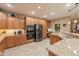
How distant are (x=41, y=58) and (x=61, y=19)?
1.22 m

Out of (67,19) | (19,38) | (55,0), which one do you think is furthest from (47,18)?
(19,38)

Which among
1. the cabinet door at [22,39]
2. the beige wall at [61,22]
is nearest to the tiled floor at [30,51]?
the cabinet door at [22,39]

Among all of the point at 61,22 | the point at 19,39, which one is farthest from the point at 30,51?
the point at 61,22

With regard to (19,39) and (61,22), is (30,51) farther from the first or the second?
(61,22)

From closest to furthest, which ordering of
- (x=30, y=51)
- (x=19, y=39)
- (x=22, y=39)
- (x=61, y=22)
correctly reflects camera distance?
(x=61, y=22)
(x=30, y=51)
(x=19, y=39)
(x=22, y=39)

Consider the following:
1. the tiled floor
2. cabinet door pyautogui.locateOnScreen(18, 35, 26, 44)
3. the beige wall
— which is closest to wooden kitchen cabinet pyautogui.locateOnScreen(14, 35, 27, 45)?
cabinet door pyautogui.locateOnScreen(18, 35, 26, 44)

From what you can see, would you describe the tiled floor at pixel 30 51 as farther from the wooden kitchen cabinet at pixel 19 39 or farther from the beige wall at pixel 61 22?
the beige wall at pixel 61 22

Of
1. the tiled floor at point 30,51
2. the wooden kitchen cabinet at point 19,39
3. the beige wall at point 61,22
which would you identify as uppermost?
the beige wall at point 61,22

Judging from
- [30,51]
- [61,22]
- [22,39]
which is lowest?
[30,51]

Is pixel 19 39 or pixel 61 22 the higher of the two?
pixel 61 22

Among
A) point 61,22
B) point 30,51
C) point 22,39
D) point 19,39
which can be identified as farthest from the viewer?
point 22,39

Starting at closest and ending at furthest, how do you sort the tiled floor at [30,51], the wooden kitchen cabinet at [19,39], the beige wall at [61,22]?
the beige wall at [61,22]
the tiled floor at [30,51]
the wooden kitchen cabinet at [19,39]

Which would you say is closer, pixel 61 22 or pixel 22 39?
pixel 61 22

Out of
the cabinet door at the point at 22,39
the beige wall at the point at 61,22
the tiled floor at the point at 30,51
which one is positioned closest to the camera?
the beige wall at the point at 61,22
